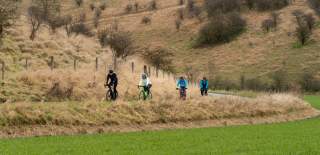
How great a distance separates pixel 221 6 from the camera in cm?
11394

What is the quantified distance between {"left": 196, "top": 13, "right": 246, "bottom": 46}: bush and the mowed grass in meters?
71.0

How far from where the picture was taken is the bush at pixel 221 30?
327ft

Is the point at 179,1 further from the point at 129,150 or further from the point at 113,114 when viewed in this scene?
the point at 129,150

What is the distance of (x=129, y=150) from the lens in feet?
69.8

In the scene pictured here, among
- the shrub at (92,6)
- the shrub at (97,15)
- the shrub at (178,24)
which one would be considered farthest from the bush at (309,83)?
the shrub at (92,6)

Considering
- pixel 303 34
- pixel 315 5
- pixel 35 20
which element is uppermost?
pixel 315 5

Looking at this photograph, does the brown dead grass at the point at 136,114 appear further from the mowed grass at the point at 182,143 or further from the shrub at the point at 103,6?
the shrub at the point at 103,6

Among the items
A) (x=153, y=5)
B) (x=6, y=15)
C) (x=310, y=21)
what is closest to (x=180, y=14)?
(x=153, y=5)

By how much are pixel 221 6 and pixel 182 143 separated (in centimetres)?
9252

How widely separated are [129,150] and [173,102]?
45.6ft

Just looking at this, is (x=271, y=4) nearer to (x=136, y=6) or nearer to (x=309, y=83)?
(x=136, y=6)

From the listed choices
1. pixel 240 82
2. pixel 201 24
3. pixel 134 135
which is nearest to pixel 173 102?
pixel 134 135

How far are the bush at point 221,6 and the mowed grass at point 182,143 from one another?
276 ft

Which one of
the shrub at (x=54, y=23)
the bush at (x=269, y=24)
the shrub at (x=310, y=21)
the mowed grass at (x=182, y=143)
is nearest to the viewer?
the mowed grass at (x=182, y=143)
